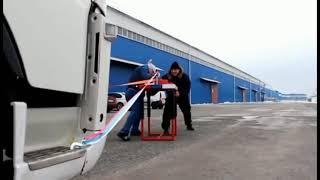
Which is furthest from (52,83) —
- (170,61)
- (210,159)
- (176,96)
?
(170,61)

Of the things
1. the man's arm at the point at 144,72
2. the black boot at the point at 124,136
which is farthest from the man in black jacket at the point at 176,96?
the black boot at the point at 124,136

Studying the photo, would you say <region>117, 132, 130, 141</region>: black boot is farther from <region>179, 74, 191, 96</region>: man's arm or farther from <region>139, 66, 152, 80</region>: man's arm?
<region>179, 74, 191, 96</region>: man's arm

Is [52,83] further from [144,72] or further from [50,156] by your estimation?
[144,72]

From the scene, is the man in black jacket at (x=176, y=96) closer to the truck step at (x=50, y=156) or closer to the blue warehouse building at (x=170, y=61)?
the blue warehouse building at (x=170, y=61)

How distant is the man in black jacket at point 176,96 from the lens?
35.4 ft

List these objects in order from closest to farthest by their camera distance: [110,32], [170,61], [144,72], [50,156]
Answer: [50,156] → [110,32] → [144,72] → [170,61]

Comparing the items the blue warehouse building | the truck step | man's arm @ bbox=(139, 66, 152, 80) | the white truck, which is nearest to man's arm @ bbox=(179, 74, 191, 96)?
man's arm @ bbox=(139, 66, 152, 80)

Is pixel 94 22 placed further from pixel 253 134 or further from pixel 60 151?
pixel 253 134

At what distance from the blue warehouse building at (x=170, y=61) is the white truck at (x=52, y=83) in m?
3.22

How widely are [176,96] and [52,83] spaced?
26.8 ft

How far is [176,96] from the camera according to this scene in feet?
36.1

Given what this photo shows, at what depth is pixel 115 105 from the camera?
29344mm

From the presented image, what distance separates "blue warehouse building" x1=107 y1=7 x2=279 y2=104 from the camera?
37.8 meters

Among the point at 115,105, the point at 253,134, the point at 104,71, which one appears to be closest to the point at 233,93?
the point at 115,105
